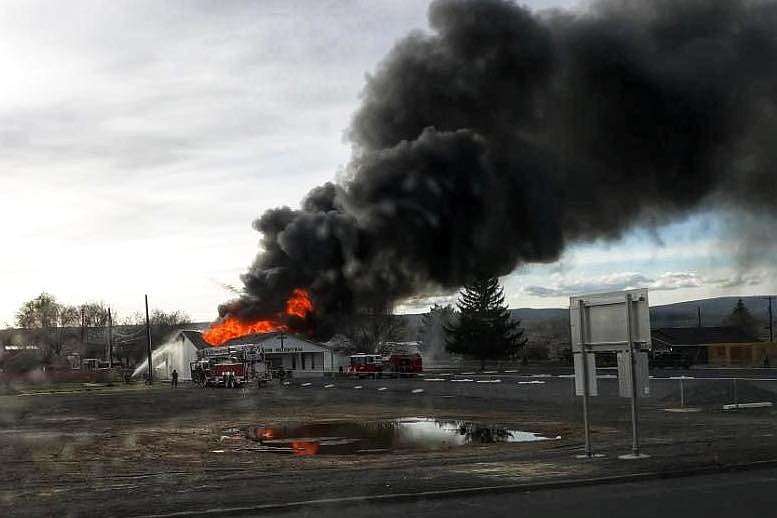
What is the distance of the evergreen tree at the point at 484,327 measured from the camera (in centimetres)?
7600

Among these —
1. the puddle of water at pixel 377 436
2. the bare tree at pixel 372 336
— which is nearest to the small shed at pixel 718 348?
the bare tree at pixel 372 336

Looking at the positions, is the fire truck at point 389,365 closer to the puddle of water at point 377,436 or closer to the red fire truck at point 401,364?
the red fire truck at point 401,364

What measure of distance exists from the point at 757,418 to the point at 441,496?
1452 cm

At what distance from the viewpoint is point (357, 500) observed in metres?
10.1

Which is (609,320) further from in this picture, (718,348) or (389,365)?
(718,348)

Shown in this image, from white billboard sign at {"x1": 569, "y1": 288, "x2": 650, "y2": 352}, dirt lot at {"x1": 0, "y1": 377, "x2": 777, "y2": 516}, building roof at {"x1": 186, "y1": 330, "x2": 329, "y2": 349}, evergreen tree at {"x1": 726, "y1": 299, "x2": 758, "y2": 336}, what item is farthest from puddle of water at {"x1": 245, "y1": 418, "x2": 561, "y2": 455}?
evergreen tree at {"x1": 726, "y1": 299, "x2": 758, "y2": 336}

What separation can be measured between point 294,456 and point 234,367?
36.2m

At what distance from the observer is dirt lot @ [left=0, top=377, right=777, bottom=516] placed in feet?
35.7

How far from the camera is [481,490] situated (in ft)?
34.6

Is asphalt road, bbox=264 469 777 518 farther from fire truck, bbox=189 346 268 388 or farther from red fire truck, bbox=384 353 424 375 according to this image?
red fire truck, bbox=384 353 424 375

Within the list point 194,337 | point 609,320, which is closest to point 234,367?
point 194,337

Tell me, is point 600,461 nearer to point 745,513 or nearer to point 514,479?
point 514,479

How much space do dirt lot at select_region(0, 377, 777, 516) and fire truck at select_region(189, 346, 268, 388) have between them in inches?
664

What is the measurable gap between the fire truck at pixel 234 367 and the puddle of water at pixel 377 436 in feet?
87.7
